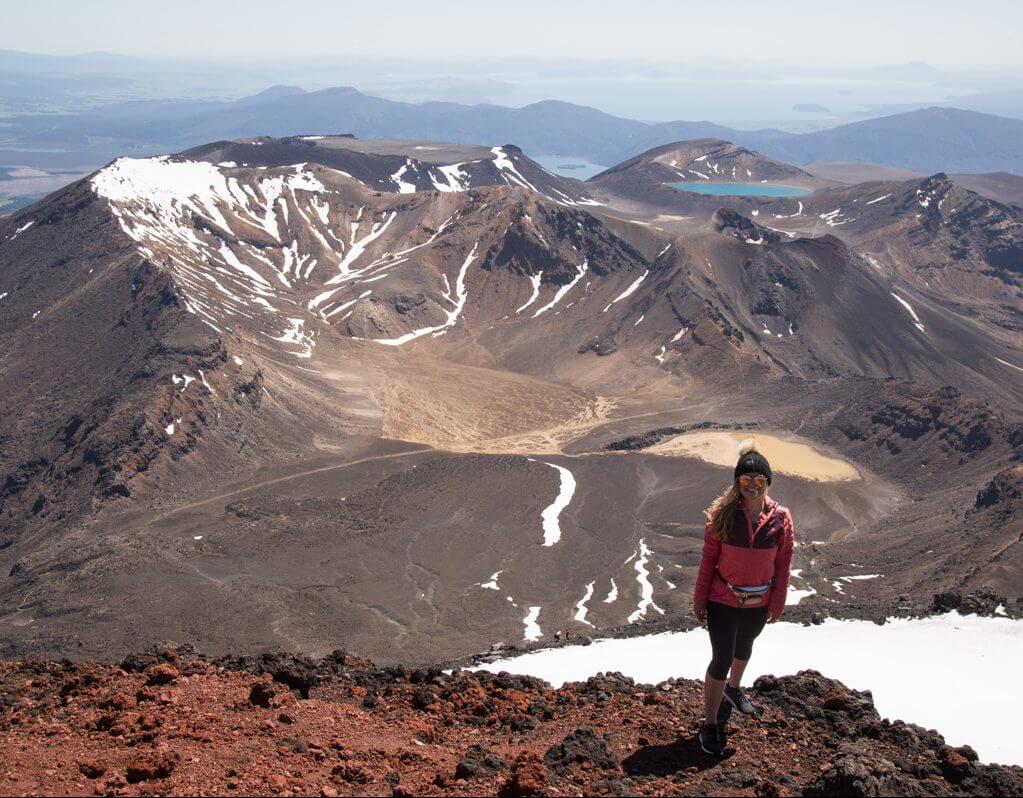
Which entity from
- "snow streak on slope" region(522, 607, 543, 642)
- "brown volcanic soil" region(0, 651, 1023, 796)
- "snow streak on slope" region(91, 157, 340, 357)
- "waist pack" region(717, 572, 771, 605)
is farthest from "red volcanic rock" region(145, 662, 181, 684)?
"snow streak on slope" region(91, 157, 340, 357)

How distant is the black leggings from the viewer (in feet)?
29.8

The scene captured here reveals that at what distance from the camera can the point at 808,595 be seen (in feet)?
117

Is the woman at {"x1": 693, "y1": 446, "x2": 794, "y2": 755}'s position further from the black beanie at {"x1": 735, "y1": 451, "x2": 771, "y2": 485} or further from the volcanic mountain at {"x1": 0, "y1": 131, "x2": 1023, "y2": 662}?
the volcanic mountain at {"x1": 0, "y1": 131, "x2": 1023, "y2": 662}

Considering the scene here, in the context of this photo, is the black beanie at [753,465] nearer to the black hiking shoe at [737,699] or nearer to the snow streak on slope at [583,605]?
the black hiking shoe at [737,699]

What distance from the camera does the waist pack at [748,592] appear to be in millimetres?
8945

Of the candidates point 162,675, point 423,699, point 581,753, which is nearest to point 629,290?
point 423,699

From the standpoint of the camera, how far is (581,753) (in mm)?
8836

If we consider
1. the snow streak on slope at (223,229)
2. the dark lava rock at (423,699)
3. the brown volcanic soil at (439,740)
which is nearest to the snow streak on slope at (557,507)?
the brown volcanic soil at (439,740)

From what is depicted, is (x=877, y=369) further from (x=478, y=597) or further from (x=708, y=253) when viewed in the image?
(x=478, y=597)

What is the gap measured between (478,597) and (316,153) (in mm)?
145024

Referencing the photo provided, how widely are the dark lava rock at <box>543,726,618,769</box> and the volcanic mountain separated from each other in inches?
461

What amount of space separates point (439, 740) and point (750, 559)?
4.06 meters

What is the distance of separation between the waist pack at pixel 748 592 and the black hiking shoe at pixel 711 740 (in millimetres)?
1304

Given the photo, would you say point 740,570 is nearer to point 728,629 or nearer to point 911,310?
point 728,629
